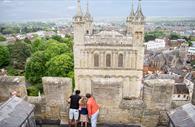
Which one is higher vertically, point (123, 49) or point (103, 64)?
point (123, 49)

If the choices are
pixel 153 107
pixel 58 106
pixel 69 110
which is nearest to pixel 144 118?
pixel 153 107

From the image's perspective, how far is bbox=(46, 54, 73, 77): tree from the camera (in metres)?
29.8

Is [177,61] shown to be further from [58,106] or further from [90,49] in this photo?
[58,106]

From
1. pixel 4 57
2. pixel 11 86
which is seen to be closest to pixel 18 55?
pixel 4 57

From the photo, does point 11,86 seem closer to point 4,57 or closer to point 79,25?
point 79,25

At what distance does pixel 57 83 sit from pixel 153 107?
3.29 m

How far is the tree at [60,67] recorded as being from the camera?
1172 inches

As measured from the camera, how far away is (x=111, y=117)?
6.72 meters

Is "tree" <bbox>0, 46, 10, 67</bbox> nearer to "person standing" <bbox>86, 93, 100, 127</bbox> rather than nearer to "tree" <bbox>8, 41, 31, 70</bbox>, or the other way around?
"tree" <bbox>8, 41, 31, 70</bbox>

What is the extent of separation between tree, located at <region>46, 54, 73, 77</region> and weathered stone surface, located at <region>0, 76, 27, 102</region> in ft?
73.7

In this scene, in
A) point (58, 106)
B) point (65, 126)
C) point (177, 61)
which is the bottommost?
point (177, 61)

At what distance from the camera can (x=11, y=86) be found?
23.4ft

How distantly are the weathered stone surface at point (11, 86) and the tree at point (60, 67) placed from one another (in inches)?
884

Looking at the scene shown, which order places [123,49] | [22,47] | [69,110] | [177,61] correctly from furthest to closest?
[177,61] < [22,47] < [123,49] < [69,110]
